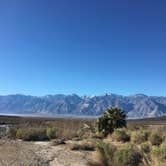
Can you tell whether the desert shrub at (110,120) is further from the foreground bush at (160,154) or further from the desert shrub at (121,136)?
the foreground bush at (160,154)

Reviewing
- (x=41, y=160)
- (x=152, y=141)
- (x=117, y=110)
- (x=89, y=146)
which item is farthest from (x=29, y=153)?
(x=117, y=110)

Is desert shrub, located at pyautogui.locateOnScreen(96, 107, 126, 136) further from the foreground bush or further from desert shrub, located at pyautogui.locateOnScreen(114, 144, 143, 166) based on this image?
desert shrub, located at pyautogui.locateOnScreen(114, 144, 143, 166)

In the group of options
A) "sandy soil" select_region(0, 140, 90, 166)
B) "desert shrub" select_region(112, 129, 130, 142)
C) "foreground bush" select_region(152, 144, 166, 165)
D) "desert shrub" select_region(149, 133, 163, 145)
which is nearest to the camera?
"foreground bush" select_region(152, 144, 166, 165)

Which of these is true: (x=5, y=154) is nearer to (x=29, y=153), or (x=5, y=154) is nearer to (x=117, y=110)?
(x=29, y=153)

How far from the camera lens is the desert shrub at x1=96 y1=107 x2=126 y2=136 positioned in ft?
98.0

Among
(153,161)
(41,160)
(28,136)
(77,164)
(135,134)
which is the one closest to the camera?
(153,161)

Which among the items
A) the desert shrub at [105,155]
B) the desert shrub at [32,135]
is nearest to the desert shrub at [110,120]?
the desert shrub at [32,135]

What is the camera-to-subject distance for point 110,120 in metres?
30.0

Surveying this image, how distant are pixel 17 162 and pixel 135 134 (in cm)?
1017

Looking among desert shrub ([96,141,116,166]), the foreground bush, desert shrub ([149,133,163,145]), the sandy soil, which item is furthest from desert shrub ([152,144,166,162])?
desert shrub ([149,133,163,145])

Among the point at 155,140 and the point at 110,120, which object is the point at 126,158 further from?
the point at 110,120

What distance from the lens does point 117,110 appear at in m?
30.3

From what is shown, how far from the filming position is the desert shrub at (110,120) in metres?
29.9

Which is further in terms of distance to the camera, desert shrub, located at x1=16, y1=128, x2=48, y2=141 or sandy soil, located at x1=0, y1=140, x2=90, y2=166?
desert shrub, located at x1=16, y1=128, x2=48, y2=141
